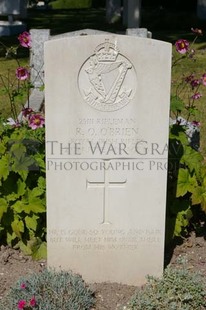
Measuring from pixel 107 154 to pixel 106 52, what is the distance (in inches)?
24.1

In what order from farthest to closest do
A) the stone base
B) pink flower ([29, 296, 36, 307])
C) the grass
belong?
the stone base → the grass → pink flower ([29, 296, 36, 307])

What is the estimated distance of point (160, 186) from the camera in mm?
3896

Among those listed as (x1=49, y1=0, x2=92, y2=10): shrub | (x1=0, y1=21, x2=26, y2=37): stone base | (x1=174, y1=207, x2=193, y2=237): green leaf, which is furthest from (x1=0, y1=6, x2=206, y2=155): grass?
(x1=49, y1=0, x2=92, y2=10): shrub

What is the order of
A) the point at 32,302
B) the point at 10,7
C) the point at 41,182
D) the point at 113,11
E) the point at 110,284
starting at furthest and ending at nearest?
1. the point at 113,11
2. the point at 10,7
3. the point at 41,182
4. the point at 110,284
5. the point at 32,302

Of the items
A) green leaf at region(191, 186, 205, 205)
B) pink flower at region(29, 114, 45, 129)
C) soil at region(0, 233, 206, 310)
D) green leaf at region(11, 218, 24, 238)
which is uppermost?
pink flower at region(29, 114, 45, 129)

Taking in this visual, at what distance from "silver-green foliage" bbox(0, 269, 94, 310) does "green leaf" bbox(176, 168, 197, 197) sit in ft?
3.35

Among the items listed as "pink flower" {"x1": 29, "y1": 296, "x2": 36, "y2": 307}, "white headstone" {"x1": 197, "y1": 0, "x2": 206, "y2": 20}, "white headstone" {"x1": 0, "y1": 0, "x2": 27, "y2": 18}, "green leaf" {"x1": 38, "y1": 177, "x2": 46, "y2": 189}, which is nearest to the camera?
"pink flower" {"x1": 29, "y1": 296, "x2": 36, "y2": 307}

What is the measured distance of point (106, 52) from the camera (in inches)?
143

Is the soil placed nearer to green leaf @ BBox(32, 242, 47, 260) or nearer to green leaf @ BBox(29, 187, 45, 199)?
green leaf @ BBox(32, 242, 47, 260)

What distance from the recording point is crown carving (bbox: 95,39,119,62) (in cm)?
362

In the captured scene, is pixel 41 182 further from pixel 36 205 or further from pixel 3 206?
pixel 3 206

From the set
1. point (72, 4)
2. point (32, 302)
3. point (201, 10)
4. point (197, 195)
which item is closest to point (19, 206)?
point (32, 302)

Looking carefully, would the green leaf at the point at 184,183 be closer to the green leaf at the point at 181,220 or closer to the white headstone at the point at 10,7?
the green leaf at the point at 181,220

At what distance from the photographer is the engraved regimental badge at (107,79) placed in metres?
3.64
